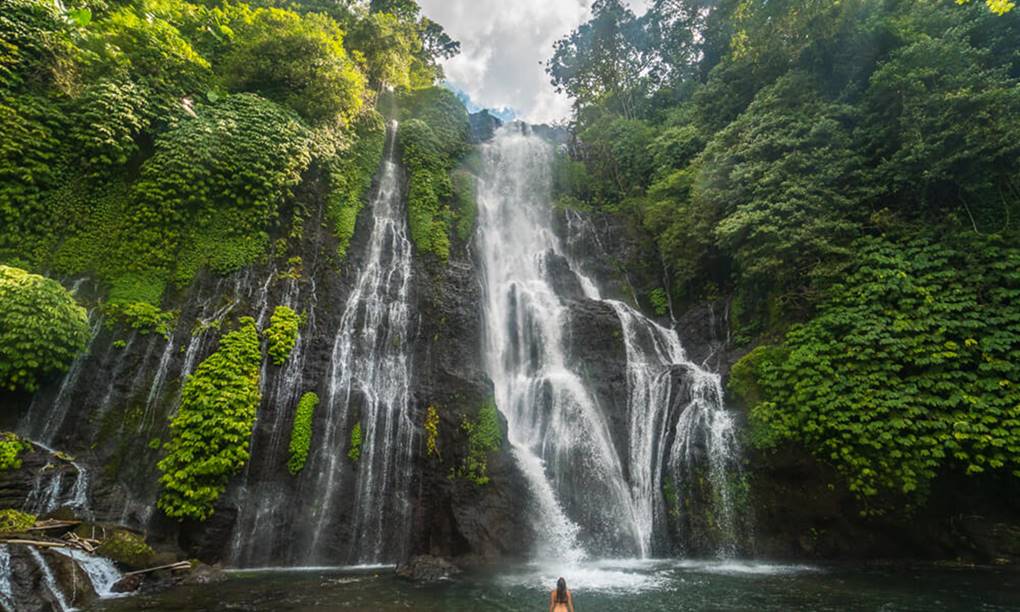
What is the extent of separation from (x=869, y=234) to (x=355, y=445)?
49.1ft

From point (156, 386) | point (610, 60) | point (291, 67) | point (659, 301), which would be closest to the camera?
point (156, 386)

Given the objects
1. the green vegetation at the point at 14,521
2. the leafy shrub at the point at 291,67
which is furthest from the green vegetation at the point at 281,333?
the leafy shrub at the point at 291,67

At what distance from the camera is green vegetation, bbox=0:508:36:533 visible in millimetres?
7089

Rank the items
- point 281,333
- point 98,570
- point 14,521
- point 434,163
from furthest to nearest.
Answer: point 434,163 < point 281,333 < point 98,570 < point 14,521

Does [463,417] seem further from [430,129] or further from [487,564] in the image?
[430,129]

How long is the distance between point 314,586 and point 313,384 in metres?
5.29

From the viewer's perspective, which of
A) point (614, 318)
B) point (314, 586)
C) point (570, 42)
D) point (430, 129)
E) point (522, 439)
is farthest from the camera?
point (570, 42)

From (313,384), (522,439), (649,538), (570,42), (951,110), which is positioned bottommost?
(649,538)

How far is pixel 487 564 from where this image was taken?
10.6m

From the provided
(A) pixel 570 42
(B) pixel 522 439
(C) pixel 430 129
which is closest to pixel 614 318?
(B) pixel 522 439

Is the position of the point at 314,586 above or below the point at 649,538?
below

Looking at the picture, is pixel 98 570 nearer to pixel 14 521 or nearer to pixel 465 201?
pixel 14 521

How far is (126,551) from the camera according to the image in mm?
8312

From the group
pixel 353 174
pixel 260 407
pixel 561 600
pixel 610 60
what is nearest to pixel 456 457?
pixel 260 407
